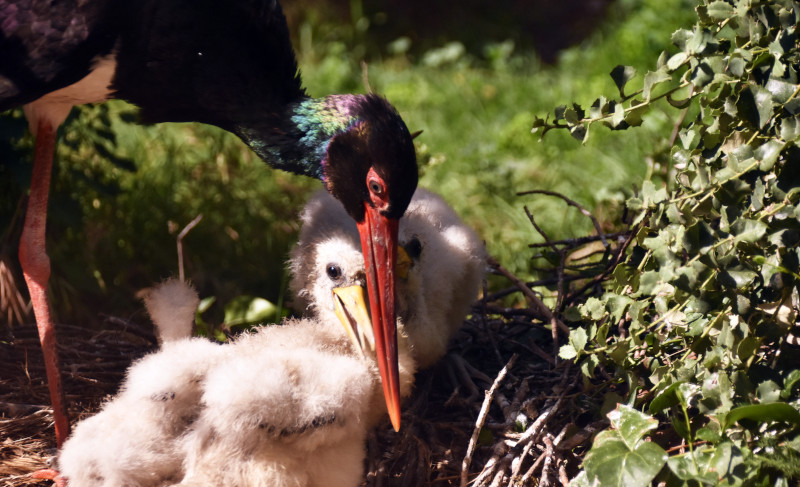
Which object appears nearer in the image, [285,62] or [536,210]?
[285,62]

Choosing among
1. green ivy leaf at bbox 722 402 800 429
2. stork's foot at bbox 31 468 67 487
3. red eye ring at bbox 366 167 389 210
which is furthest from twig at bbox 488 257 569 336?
stork's foot at bbox 31 468 67 487

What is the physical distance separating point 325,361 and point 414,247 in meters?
0.61

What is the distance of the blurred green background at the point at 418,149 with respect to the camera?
12.4ft

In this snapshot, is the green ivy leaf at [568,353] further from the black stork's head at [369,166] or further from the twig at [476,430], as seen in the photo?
the black stork's head at [369,166]

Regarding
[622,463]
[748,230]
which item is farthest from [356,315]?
[748,230]

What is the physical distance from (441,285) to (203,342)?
0.81 m

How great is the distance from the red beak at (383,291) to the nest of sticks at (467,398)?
225 millimetres

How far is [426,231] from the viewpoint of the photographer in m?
2.98

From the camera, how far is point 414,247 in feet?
9.43

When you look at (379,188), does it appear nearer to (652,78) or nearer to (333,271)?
(333,271)

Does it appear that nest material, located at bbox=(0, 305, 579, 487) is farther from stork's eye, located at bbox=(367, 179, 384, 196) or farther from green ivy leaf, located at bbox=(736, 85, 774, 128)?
green ivy leaf, located at bbox=(736, 85, 774, 128)

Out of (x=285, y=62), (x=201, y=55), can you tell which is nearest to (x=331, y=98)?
(x=285, y=62)

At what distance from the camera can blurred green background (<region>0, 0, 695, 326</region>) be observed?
12.4 feet

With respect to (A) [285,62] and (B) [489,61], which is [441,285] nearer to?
(A) [285,62]
